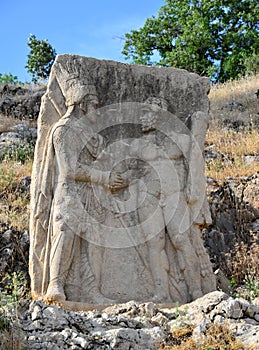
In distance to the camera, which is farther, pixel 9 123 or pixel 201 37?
pixel 201 37

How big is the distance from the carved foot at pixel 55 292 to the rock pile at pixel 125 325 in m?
0.59

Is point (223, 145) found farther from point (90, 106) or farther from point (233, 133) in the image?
point (90, 106)

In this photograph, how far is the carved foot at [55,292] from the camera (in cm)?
791

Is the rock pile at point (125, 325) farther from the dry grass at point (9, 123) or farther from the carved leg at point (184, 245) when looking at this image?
the dry grass at point (9, 123)

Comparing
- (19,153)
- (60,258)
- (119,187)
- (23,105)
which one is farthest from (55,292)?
(23,105)

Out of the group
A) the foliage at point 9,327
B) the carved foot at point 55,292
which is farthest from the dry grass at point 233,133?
the foliage at point 9,327

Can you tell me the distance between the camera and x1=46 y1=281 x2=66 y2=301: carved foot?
7.91m

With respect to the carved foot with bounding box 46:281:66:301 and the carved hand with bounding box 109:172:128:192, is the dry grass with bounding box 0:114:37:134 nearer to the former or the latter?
the carved hand with bounding box 109:172:128:192

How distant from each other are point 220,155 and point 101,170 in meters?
6.65

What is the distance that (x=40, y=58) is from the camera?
24.8 meters

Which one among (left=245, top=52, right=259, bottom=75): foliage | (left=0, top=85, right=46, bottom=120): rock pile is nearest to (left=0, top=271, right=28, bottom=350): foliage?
(left=0, top=85, right=46, bottom=120): rock pile

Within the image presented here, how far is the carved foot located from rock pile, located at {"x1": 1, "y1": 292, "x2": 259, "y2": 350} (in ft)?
1.95

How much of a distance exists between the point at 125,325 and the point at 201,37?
20747 millimetres

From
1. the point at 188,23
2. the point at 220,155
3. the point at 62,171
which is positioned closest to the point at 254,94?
the point at 220,155
